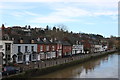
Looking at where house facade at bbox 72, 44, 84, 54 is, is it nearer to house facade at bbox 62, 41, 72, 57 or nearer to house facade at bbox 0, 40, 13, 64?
house facade at bbox 62, 41, 72, 57

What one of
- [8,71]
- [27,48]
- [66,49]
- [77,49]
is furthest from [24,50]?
[77,49]

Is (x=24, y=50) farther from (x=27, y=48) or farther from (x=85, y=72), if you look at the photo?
(x=85, y=72)

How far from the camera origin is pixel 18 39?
33562mm

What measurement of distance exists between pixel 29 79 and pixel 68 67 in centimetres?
1342

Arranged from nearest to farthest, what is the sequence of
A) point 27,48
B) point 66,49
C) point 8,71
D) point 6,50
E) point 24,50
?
point 8,71, point 6,50, point 24,50, point 27,48, point 66,49

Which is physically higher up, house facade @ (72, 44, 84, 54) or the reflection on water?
house facade @ (72, 44, 84, 54)

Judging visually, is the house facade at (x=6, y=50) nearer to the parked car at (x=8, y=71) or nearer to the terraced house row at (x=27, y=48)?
the terraced house row at (x=27, y=48)

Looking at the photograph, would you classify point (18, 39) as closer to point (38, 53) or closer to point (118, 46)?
point (38, 53)

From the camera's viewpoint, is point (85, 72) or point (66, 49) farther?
point (66, 49)

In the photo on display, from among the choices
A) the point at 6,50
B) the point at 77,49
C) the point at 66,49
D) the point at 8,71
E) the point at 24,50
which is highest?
the point at 6,50

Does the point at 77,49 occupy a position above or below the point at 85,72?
above

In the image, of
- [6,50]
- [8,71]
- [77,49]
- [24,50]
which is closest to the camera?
[8,71]

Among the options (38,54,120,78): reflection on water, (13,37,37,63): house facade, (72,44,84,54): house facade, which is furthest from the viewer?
(72,44,84,54): house facade

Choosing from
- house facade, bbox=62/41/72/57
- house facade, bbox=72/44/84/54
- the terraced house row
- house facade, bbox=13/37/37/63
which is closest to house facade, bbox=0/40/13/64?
the terraced house row
